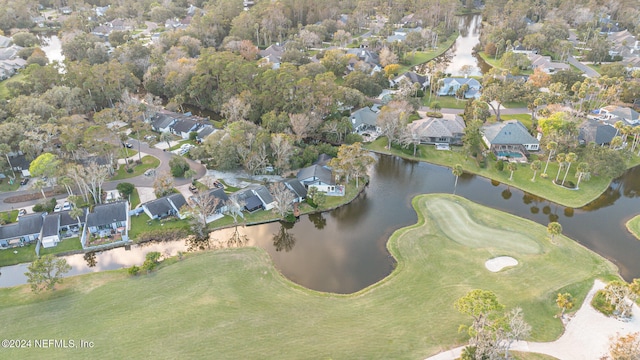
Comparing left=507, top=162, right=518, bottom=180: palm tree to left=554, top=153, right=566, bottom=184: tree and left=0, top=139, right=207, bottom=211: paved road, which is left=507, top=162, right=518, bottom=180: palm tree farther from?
left=0, top=139, right=207, bottom=211: paved road

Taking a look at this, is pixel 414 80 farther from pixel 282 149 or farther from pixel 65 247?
pixel 65 247

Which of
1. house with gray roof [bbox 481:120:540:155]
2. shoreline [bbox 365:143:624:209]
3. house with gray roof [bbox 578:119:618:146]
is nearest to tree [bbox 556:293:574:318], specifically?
shoreline [bbox 365:143:624:209]

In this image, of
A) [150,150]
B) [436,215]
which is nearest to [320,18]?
[150,150]

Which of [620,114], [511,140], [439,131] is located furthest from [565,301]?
[620,114]

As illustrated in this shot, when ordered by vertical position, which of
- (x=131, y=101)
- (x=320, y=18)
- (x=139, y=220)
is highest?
(x=320, y=18)

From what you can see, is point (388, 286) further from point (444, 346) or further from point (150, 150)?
point (150, 150)

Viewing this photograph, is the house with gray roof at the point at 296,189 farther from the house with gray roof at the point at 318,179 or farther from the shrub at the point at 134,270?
the shrub at the point at 134,270
